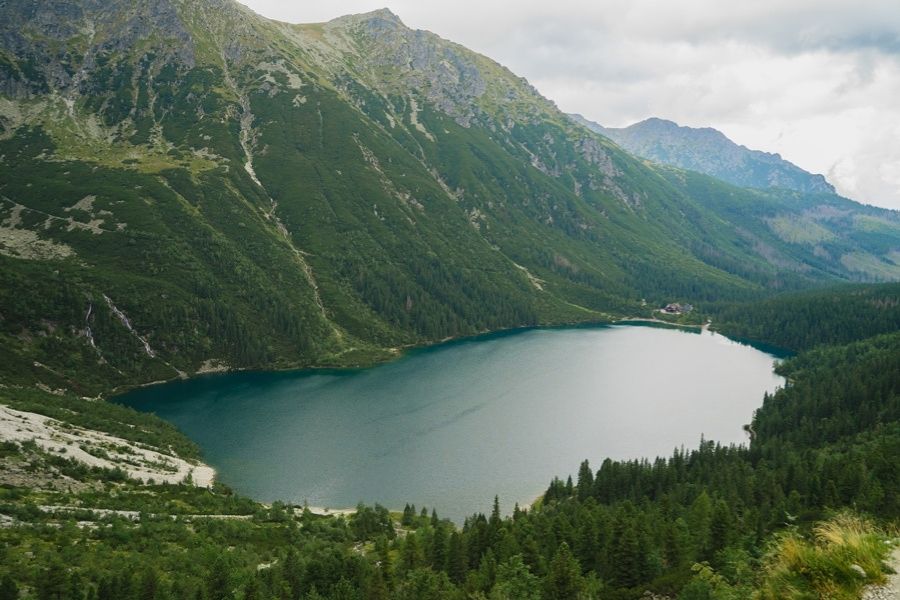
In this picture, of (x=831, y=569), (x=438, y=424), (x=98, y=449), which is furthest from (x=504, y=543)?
(x=438, y=424)

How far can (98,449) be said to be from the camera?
90.8m

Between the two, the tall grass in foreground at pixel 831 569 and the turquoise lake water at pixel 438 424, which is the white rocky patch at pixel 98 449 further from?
the tall grass in foreground at pixel 831 569

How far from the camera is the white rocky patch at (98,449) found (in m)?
83.6

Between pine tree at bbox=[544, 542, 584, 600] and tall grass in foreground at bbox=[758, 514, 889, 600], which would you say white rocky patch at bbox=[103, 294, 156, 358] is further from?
tall grass in foreground at bbox=[758, 514, 889, 600]

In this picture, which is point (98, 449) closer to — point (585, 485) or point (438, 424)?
point (438, 424)

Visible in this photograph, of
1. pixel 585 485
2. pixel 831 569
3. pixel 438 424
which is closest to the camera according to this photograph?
pixel 831 569

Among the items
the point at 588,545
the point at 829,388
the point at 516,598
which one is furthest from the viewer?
→ the point at 829,388

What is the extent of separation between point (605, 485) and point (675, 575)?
52.1 metres

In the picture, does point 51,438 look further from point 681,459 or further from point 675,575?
point 681,459

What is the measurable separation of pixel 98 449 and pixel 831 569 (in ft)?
331

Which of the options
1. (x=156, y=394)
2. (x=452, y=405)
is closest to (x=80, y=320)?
(x=156, y=394)

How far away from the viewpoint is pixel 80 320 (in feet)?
515

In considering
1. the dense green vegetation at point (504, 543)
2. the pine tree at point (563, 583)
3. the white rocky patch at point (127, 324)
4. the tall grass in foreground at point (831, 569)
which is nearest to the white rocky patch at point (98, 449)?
the dense green vegetation at point (504, 543)

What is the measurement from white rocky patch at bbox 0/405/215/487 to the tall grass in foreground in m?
90.0
